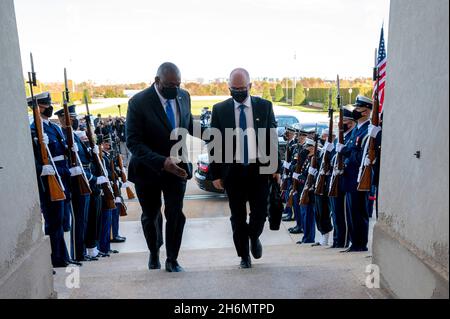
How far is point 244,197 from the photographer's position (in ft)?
15.6

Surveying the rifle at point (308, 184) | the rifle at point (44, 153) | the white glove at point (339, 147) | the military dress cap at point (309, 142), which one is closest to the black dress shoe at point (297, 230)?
the rifle at point (308, 184)

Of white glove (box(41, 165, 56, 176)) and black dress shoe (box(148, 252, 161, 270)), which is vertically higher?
white glove (box(41, 165, 56, 176))

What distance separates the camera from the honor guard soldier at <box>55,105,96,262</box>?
647cm

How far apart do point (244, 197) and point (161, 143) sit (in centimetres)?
90

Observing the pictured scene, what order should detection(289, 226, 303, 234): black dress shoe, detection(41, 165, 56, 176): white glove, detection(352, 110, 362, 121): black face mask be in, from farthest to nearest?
detection(289, 226, 303, 234): black dress shoe → detection(352, 110, 362, 121): black face mask → detection(41, 165, 56, 176): white glove

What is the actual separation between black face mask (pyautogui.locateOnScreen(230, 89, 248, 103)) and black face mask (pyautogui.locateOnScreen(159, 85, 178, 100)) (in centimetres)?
51

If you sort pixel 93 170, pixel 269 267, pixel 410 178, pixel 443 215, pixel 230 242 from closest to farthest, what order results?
pixel 443 215, pixel 410 178, pixel 269 267, pixel 93 170, pixel 230 242

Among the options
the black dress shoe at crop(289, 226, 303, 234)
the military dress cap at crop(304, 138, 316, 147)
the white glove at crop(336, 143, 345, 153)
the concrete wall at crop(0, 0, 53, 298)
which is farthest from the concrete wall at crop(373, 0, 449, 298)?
the black dress shoe at crop(289, 226, 303, 234)

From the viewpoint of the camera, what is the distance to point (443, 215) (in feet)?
7.85

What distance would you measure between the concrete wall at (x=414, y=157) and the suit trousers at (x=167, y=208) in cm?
183

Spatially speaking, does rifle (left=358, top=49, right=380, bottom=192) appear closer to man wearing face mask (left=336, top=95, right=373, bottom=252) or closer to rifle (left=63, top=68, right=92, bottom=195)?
man wearing face mask (left=336, top=95, right=373, bottom=252)
